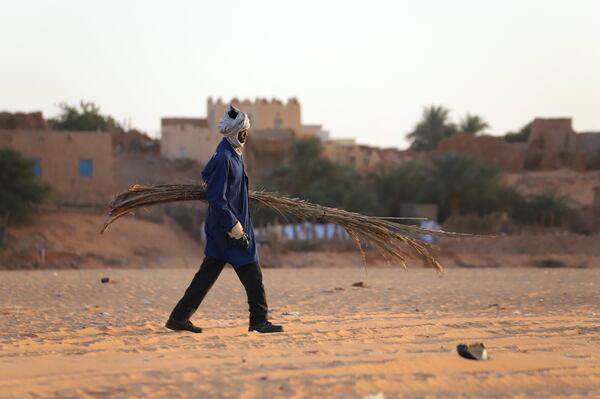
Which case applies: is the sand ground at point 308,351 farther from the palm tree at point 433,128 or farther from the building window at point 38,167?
the palm tree at point 433,128

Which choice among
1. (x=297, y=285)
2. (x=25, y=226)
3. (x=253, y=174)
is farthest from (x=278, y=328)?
(x=253, y=174)

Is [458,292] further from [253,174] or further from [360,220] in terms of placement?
[253,174]

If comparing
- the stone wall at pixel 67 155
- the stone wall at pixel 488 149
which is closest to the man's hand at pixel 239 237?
the stone wall at pixel 67 155

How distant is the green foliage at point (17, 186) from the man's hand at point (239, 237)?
74.7 feet

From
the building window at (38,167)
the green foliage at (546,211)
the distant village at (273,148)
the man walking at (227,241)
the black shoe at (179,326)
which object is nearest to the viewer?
the man walking at (227,241)

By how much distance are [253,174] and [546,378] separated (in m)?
40.1

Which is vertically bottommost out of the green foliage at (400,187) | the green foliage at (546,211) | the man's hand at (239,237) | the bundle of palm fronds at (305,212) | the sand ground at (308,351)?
the sand ground at (308,351)

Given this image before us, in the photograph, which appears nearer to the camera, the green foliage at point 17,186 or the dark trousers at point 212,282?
the dark trousers at point 212,282

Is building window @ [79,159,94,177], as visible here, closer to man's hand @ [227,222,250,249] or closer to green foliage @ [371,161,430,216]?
green foliage @ [371,161,430,216]

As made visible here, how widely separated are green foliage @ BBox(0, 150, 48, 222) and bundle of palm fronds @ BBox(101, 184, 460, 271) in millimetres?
21899

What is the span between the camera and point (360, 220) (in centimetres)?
770

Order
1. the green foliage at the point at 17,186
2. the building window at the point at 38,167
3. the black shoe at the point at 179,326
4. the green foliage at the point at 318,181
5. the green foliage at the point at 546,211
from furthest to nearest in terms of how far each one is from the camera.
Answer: the green foliage at the point at 546,211 < the green foliage at the point at 318,181 < the building window at the point at 38,167 < the green foliage at the point at 17,186 < the black shoe at the point at 179,326

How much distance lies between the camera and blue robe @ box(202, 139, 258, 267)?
681 centimetres

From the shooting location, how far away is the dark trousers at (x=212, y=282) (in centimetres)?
696
